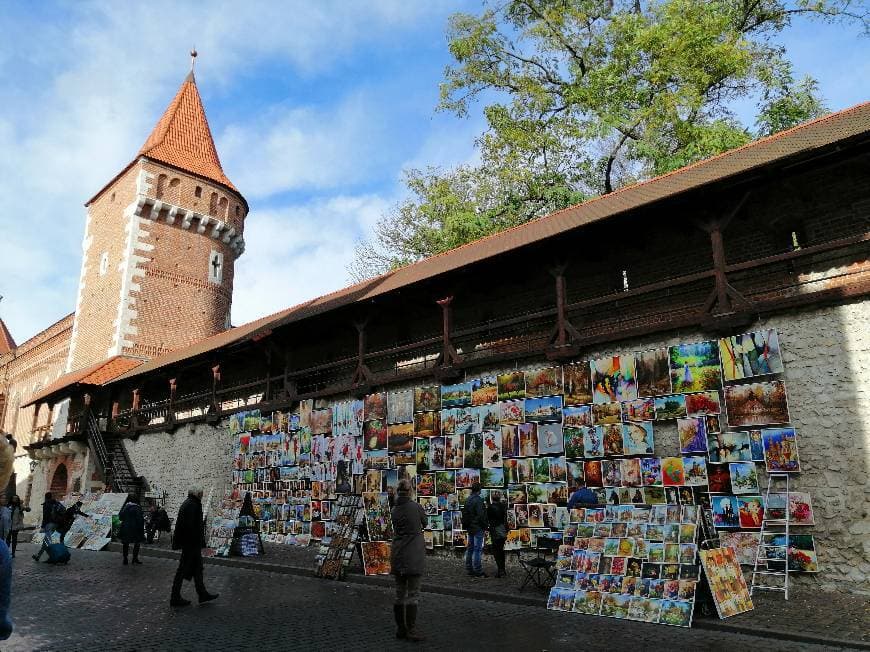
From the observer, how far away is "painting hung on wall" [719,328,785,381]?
8.96 metres

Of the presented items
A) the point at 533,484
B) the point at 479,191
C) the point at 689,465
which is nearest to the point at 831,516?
the point at 689,465

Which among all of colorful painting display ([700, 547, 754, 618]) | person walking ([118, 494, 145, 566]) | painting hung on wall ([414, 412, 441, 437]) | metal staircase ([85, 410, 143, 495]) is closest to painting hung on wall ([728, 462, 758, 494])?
colorful painting display ([700, 547, 754, 618])

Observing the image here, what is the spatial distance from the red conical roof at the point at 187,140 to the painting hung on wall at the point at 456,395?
75.8 ft

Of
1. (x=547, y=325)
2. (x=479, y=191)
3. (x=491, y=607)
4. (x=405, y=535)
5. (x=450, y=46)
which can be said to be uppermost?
(x=450, y=46)

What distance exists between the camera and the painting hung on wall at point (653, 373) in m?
9.86

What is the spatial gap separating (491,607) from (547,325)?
6.36 meters

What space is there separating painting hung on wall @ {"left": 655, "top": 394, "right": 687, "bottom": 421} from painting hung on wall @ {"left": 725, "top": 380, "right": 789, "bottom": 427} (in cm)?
64

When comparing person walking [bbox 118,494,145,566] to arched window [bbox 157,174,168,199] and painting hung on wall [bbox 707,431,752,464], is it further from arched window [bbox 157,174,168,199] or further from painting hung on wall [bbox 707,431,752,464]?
arched window [bbox 157,174,168,199]

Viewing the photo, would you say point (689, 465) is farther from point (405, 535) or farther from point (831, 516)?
point (405, 535)

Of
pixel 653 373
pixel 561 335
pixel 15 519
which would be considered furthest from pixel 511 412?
pixel 15 519

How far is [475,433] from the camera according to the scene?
12055mm

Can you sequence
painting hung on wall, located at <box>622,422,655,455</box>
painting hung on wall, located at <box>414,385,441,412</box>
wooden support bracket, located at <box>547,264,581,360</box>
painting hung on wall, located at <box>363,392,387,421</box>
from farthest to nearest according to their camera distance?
painting hung on wall, located at <box>363,392,387,421</box> → painting hung on wall, located at <box>414,385,441,412</box> → wooden support bracket, located at <box>547,264,581,360</box> → painting hung on wall, located at <box>622,422,655,455</box>

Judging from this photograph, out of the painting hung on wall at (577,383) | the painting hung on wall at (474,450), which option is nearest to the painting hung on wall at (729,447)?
the painting hung on wall at (577,383)

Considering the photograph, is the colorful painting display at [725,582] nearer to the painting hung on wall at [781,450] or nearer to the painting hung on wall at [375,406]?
the painting hung on wall at [781,450]
